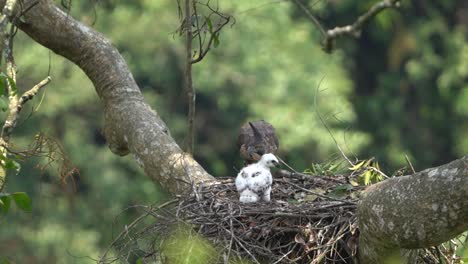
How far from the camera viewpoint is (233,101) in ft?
69.8

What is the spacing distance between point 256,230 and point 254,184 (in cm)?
76

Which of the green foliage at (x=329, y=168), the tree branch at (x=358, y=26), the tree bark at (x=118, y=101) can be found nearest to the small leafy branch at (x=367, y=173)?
the green foliage at (x=329, y=168)

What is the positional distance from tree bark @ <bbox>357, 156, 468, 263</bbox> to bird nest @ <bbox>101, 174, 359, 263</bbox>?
0.59 m

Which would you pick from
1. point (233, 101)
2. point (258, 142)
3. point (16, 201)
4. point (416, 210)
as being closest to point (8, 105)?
point (16, 201)

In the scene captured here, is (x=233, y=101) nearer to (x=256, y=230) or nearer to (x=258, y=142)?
(x=258, y=142)

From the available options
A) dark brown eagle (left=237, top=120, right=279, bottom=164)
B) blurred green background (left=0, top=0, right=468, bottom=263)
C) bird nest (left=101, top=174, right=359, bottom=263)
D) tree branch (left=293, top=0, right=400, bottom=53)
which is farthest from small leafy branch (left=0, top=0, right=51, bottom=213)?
blurred green background (left=0, top=0, right=468, bottom=263)

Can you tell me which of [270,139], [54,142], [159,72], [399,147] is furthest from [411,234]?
[399,147]

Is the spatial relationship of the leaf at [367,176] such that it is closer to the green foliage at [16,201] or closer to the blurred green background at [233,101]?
the green foliage at [16,201]

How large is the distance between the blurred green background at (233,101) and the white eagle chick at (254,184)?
9564 mm

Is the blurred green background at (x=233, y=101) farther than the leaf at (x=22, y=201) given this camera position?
Yes

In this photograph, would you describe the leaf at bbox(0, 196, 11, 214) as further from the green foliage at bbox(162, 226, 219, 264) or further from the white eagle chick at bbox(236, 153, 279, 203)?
the white eagle chick at bbox(236, 153, 279, 203)

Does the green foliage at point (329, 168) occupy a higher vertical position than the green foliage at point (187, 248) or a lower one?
higher

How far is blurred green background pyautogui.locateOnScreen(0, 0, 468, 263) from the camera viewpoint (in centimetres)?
1903

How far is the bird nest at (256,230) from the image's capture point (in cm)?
578
